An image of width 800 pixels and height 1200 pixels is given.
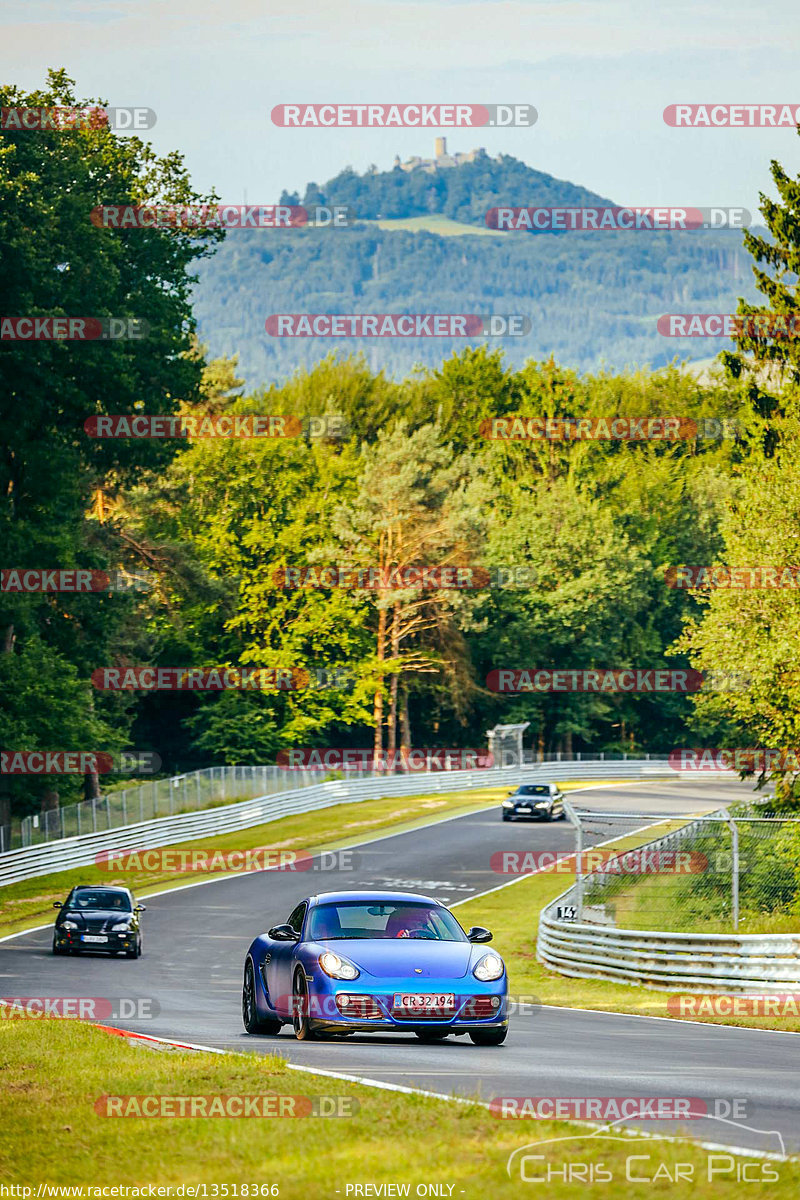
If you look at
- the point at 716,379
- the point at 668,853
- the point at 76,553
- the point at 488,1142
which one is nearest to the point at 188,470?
the point at 76,553

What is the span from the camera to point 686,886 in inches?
1088

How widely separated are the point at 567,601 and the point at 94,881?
48.1 meters

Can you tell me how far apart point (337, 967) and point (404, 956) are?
0.59 m

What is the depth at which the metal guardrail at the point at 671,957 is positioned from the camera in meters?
21.1

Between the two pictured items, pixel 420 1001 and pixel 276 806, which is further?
pixel 276 806

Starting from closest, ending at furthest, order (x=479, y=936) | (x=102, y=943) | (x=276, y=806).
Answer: (x=479, y=936) → (x=102, y=943) → (x=276, y=806)

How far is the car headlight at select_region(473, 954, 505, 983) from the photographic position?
14305mm

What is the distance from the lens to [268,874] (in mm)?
45125

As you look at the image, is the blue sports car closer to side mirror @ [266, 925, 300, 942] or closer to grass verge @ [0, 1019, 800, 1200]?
side mirror @ [266, 925, 300, 942]

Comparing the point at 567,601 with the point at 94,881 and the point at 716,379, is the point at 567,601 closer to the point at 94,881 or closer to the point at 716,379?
the point at 716,379

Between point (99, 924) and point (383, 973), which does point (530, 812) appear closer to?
point (99, 924)

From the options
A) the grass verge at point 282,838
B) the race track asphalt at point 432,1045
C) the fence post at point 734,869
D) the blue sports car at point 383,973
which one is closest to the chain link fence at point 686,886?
the fence post at point 734,869

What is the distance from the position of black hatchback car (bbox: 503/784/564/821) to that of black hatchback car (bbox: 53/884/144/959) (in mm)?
26837

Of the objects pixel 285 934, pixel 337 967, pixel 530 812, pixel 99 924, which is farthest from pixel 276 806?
pixel 337 967
